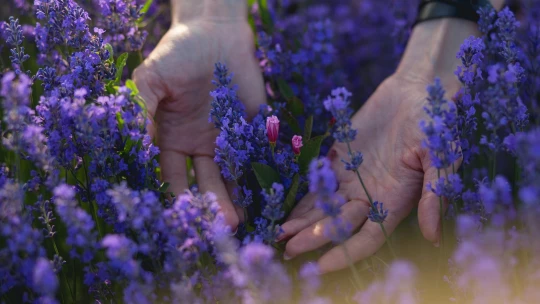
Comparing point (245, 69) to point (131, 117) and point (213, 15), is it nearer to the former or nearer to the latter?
point (213, 15)

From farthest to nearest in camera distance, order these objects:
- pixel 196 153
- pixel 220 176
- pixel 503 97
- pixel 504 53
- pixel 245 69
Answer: pixel 245 69 → pixel 196 153 → pixel 220 176 → pixel 504 53 → pixel 503 97

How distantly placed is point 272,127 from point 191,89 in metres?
0.47

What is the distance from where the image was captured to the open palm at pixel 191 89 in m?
1.80

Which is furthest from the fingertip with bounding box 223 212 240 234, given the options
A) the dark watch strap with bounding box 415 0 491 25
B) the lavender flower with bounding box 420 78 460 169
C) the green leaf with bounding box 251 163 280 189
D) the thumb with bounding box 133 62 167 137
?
the dark watch strap with bounding box 415 0 491 25

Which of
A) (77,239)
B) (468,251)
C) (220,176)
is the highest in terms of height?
(77,239)

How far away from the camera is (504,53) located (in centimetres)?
147

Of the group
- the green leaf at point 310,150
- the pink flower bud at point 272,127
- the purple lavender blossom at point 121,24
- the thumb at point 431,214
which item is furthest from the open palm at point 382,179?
the purple lavender blossom at point 121,24

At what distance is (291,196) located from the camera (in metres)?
1.66

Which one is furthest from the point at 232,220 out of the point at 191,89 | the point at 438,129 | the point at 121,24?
the point at 121,24

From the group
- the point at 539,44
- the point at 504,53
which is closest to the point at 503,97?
the point at 504,53

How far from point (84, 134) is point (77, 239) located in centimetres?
31

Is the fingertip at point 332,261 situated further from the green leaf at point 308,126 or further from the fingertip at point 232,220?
the green leaf at point 308,126

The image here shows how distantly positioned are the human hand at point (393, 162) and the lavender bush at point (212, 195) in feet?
0.19

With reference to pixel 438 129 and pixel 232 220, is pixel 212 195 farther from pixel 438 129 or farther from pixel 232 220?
pixel 438 129
